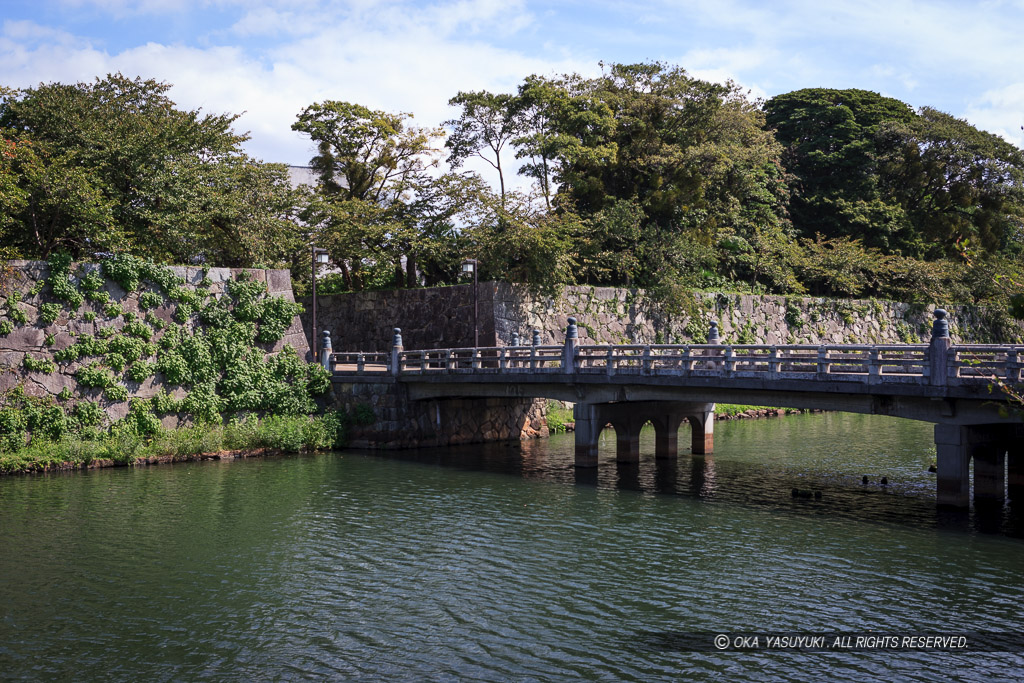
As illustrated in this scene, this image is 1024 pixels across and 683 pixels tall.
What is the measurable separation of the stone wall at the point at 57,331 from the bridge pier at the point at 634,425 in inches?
560

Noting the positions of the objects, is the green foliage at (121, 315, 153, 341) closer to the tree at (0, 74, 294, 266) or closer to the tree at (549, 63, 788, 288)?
the tree at (0, 74, 294, 266)

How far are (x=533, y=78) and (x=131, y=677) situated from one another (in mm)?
36793

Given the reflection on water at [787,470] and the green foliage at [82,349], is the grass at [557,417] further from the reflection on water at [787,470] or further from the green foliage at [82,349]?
the green foliage at [82,349]

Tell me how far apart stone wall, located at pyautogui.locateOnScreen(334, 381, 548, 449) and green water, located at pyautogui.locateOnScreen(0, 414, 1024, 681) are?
18.9ft

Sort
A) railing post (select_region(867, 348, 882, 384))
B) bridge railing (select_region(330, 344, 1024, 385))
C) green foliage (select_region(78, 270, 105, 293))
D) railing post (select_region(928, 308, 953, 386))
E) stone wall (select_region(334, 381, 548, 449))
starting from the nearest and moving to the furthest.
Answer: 1. bridge railing (select_region(330, 344, 1024, 385))
2. railing post (select_region(928, 308, 953, 386))
3. railing post (select_region(867, 348, 882, 384))
4. green foliage (select_region(78, 270, 105, 293))
5. stone wall (select_region(334, 381, 548, 449))

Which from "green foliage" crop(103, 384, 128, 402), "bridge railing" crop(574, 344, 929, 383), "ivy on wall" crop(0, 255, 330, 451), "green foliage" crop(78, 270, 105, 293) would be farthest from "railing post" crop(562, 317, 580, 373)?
"green foliage" crop(78, 270, 105, 293)

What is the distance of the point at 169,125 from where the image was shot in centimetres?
3653

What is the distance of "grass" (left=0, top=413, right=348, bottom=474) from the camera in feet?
89.5

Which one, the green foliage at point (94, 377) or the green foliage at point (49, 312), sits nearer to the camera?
the green foliage at point (49, 312)

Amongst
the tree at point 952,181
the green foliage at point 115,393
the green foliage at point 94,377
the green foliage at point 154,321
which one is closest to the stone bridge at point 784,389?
the green foliage at point 154,321

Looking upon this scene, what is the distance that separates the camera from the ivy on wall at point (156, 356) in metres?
28.3

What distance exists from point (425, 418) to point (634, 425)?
8.74 meters

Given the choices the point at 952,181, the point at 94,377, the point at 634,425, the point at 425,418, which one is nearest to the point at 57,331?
the point at 94,377

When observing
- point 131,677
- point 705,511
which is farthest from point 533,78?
point 131,677
